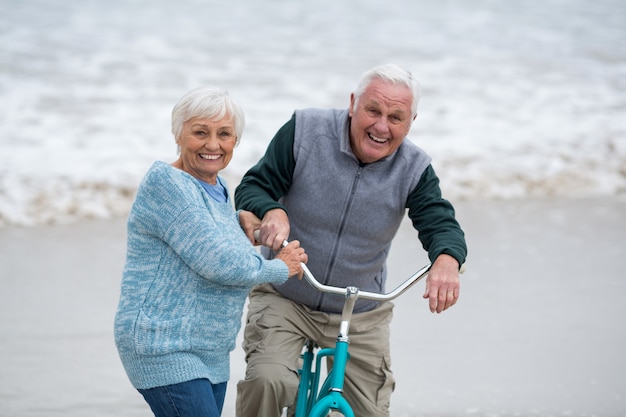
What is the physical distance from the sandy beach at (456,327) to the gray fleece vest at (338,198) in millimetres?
1363

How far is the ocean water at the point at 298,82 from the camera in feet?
27.1

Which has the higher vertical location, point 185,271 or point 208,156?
point 208,156

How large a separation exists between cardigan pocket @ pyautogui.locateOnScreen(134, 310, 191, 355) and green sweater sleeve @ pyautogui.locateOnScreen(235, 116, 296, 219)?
0.66 metres

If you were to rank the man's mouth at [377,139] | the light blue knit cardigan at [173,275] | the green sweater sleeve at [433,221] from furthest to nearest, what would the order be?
1. the man's mouth at [377,139]
2. the green sweater sleeve at [433,221]
3. the light blue knit cardigan at [173,275]

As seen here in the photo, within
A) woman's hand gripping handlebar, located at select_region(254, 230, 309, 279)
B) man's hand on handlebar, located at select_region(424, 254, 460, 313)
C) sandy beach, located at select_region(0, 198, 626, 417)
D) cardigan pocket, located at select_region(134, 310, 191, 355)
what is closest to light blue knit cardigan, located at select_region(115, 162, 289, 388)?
cardigan pocket, located at select_region(134, 310, 191, 355)

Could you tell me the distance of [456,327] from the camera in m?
5.25

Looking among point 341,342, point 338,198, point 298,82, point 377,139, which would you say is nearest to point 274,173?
point 338,198

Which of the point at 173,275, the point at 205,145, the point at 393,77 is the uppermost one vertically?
the point at 393,77

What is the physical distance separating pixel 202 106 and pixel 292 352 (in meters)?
1.00

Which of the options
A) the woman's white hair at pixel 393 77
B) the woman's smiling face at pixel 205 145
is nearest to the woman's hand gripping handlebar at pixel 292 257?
the woman's smiling face at pixel 205 145

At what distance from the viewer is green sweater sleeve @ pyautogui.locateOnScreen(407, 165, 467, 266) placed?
9.68 feet

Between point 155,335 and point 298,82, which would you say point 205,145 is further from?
point 298,82

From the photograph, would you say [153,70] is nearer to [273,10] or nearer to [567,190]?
[273,10]

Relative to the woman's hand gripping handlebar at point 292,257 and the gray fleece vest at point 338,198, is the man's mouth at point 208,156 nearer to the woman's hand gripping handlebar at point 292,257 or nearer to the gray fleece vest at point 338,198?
the woman's hand gripping handlebar at point 292,257
